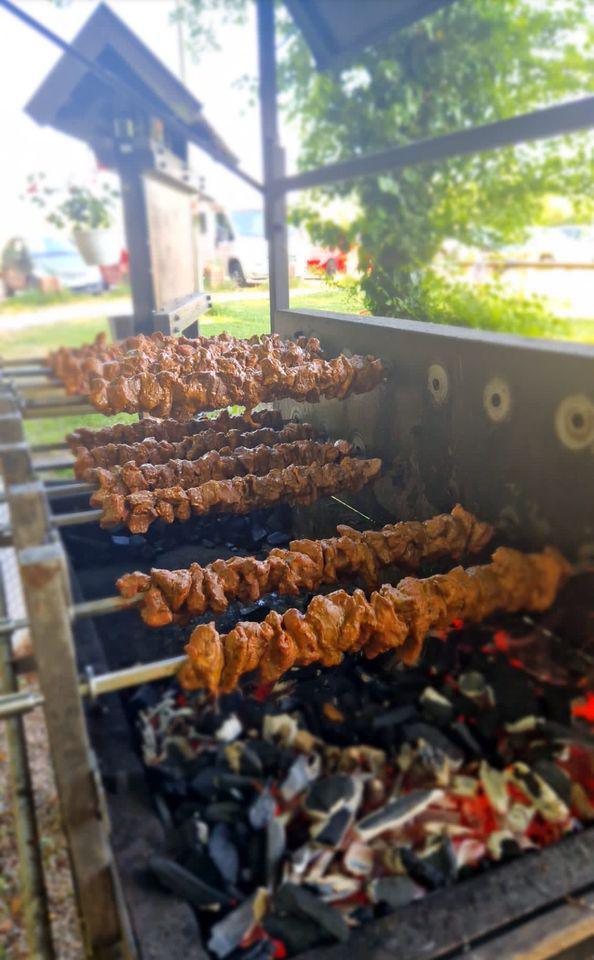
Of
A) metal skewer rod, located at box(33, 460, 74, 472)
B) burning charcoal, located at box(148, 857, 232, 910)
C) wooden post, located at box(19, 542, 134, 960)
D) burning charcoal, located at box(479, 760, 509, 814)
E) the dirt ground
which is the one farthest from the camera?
the dirt ground

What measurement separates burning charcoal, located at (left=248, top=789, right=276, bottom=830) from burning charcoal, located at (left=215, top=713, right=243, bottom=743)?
5.9 inches

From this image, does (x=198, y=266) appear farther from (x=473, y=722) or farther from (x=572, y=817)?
(x=572, y=817)

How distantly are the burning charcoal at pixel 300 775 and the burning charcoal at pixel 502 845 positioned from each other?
0.36 metres

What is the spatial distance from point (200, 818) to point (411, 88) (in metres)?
3.44

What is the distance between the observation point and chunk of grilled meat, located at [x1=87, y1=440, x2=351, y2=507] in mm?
2061

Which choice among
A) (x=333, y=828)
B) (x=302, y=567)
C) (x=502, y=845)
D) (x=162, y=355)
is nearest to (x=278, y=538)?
(x=302, y=567)

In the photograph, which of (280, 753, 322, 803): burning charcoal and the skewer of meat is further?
the skewer of meat

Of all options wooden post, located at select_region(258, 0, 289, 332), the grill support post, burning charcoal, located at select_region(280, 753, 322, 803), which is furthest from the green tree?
burning charcoal, located at select_region(280, 753, 322, 803)

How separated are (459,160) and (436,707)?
2.01m

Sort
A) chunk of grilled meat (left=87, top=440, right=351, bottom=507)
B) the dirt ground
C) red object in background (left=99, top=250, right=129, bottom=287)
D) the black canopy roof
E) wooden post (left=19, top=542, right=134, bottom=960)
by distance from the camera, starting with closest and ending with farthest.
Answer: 1. wooden post (left=19, top=542, right=134, bottom=960)
2. red object in background (left=99, top=250, right=129, bottom=287)
3. the black canopy roof
4. chunk of grilled meat (left=87, top=440, right=351, bottom=507)
5. the dirt ground

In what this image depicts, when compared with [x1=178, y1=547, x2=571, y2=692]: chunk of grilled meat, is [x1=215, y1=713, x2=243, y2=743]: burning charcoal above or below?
below

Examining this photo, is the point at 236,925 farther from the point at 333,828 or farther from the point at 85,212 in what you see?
the point at 85,212

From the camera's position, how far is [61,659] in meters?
1.03

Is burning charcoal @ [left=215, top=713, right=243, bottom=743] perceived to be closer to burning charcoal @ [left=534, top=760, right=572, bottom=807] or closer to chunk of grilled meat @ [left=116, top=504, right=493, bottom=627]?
chunk of grilled meat @ [left=116, top=504, right=493, bottom=627]
